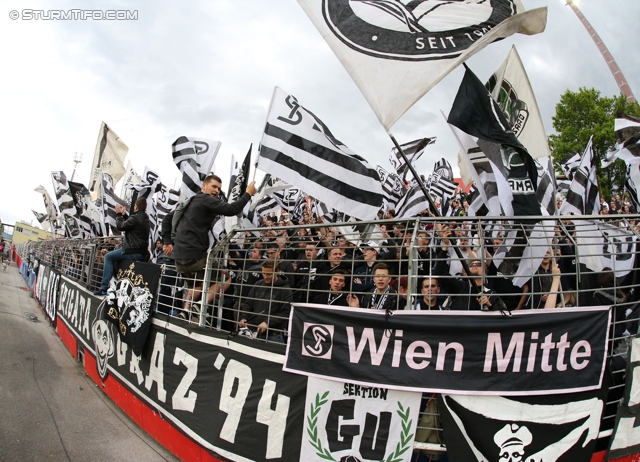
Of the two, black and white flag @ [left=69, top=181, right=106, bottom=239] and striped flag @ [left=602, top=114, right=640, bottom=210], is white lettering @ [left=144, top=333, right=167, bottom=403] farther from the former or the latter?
black and white flag @ [left=69, top=181, right=106, bottom=239]

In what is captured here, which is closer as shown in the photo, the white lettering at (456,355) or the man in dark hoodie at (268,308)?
the white lettering at (456,355)

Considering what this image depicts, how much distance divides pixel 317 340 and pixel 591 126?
1222 inches

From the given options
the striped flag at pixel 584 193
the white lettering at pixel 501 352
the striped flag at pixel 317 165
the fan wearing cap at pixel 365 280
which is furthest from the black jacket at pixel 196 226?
the striped flag at pixel 584 193

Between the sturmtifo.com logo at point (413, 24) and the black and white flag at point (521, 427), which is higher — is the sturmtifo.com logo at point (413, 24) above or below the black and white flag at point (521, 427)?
above

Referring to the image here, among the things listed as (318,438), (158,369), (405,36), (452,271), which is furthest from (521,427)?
(158,369)

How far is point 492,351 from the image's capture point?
307 cm

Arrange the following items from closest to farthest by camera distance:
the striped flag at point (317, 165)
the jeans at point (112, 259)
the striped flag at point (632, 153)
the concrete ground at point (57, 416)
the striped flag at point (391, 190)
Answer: the striped flag at point (317, 165), the concrete ground at point (57, 416), the striped flag at point (632, 153), the jeans at point (112, 259), the striped flag at point (391, 190)

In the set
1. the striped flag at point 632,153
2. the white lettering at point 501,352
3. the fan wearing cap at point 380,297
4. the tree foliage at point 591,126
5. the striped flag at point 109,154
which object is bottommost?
the white lettering at point 501,352

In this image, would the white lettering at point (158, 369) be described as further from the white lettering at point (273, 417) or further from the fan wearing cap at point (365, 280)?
the fan wearing cap at point (365, 280)

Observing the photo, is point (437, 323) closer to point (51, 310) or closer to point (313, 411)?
point (313, 411)

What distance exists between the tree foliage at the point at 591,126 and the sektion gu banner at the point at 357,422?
27.6m

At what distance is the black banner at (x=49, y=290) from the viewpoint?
11.9 meters

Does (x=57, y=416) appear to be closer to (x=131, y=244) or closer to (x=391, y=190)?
(x=131, y=244)

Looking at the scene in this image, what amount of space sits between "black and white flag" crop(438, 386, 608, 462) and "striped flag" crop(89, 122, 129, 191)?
15573 millimetres
